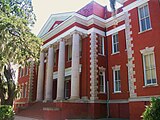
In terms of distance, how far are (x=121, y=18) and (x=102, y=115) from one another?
30.1 ft

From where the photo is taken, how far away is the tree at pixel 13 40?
39.3ft

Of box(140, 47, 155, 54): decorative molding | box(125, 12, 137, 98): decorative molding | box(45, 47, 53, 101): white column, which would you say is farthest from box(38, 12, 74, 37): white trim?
box(140, 47, 155, 54): decorative molding

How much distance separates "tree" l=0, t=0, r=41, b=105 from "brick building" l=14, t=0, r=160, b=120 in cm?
358

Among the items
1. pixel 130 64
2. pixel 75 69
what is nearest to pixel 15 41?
pixel 75 69

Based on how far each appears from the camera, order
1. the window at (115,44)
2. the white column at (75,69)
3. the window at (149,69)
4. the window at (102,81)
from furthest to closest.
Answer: the window at (115,44), the window at (102,81), the white column at (75,69), the window at (149,69)

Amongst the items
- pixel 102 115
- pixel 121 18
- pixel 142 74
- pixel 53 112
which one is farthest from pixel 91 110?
pixel 121 18

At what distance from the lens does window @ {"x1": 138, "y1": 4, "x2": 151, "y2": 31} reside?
1270cm

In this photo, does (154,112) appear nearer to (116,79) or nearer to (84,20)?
(116,79)

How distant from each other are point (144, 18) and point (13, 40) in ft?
30.2

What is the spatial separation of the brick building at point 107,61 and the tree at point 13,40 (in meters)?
3.58

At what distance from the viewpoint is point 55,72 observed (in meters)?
23.2

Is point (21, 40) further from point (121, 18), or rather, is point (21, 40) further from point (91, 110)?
point (121, 18)

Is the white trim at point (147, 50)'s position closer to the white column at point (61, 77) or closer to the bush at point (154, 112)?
the bush at point (154, 112)

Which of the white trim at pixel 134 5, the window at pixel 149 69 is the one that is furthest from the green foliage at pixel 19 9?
the window at pixel 149 69
